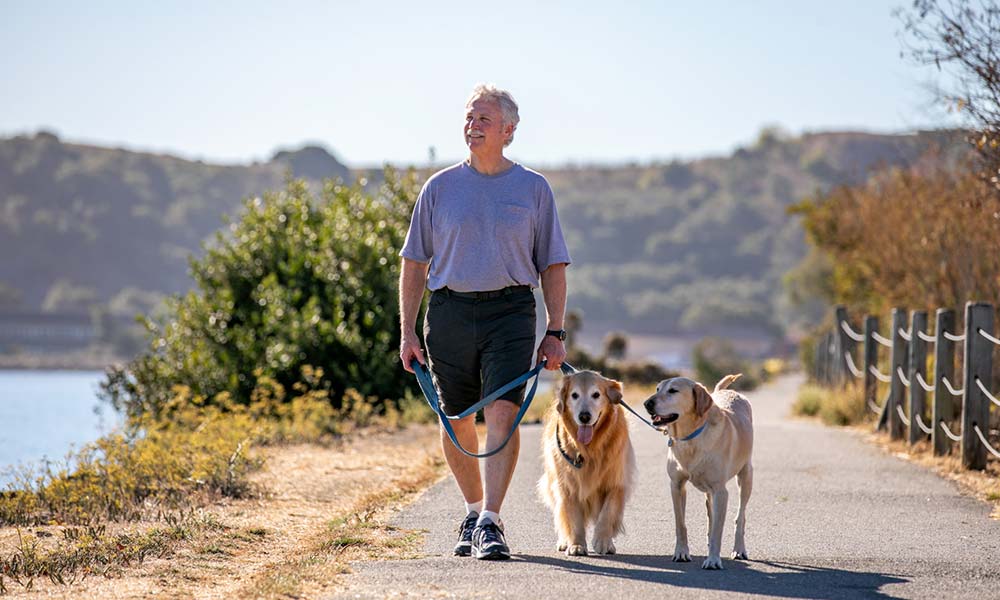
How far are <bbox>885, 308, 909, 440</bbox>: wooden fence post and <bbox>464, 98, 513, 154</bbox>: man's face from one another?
9.02 m

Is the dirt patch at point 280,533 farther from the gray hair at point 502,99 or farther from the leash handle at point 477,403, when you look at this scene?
the gray hair at point 502,99

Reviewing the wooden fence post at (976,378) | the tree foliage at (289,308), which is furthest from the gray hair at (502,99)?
the tree foliage at (289,308)

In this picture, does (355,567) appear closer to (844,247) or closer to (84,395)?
(844,247)

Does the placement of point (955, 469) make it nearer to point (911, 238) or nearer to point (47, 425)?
point (911, 238)

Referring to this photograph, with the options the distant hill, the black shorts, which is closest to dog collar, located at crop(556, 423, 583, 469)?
the black shorts

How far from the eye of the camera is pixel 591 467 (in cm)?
725

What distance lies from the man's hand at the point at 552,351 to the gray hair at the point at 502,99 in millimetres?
1099

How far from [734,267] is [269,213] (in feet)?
439

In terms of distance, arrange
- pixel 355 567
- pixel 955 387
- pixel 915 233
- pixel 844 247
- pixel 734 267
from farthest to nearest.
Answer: pixel 734 267, pixel 844 247, pixel 915 233, pixel 955 387, pixel 355 567

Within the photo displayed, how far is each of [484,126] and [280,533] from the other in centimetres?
307

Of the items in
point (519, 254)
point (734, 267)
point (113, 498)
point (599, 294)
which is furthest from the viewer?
point (734, 267)

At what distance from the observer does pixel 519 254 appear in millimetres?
7320

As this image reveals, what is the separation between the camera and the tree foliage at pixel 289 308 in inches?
724

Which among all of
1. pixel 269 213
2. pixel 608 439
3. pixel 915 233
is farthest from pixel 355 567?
pixel 915 233
